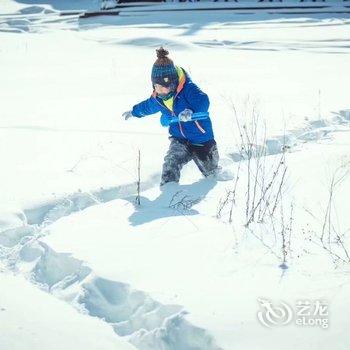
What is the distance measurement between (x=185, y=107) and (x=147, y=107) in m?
0.44

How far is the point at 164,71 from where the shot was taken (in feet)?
11.8

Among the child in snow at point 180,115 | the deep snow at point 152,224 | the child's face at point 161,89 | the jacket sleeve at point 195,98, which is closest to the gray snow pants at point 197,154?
the child in snow at point 180,115

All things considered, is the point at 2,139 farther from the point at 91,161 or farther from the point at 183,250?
the point at 183,250

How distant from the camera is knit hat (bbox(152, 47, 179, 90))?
11.8 feet

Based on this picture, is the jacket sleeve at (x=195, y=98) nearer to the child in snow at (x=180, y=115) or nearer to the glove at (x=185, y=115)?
the child in snow at (x=180, y=115)

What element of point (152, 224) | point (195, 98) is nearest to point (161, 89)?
point (195, 98)

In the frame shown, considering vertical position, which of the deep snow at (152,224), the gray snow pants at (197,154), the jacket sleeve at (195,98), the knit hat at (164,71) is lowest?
the deep snow at (152,224)

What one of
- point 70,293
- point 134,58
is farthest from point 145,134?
point 134,58

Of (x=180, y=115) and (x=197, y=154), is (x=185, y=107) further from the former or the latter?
(x=197, y=154)

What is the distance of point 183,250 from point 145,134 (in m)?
2.37

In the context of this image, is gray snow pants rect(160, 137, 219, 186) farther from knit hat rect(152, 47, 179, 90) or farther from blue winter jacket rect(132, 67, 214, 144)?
knit hat rect(152, 47, 179, 90)

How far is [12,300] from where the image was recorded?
2.29m

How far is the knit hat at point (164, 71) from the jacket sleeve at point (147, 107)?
0.36 m

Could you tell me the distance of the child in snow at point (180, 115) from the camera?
3.63 m
